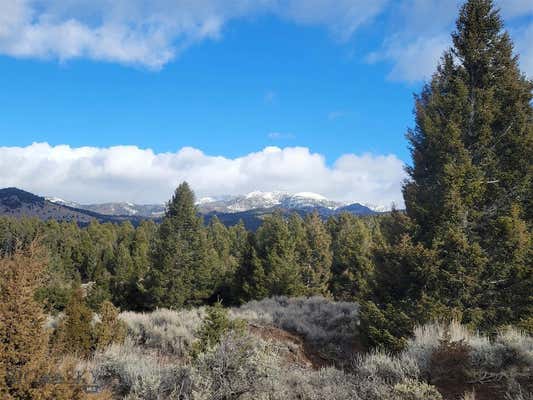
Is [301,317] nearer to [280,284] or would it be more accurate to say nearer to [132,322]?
[132,322]

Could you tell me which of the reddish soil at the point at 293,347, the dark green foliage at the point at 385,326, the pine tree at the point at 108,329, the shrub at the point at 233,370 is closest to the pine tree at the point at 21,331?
the shrub at the point at 233,370

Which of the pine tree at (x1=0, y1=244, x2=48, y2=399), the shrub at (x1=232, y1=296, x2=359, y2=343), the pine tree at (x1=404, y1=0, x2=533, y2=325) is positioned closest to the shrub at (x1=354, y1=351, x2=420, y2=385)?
the pine tree at (x1=0, y1=244, x2=48, y2=399)

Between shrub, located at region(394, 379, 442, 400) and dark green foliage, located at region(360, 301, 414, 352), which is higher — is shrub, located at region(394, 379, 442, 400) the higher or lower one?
the higher one

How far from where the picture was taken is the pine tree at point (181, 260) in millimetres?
26922

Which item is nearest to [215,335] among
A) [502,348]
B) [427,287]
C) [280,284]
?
[502,348]

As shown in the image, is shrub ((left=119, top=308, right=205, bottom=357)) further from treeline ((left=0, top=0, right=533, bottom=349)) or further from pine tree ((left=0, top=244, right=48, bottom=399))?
pine tree ((left=0, top=244, right=48, bottom=399))

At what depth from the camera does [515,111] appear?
35.9 feet

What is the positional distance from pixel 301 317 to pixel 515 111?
34.4 feet

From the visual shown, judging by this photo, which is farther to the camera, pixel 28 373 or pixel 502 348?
pixel 502 348

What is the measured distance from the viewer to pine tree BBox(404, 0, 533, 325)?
980 cm

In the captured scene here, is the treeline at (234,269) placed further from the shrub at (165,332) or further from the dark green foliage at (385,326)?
the dark green foliage at (385,326)

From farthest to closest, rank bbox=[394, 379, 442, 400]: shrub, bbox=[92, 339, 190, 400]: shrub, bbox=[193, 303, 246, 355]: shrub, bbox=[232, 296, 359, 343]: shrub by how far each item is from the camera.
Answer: bbox=[232, 296, 359, 343]: shrub → bbox=[193, 303, 246, 355]: shrub → bbox=[92, 339, 190, 400]: shrub → bbox=[394, 379, 442, 400]: shrub

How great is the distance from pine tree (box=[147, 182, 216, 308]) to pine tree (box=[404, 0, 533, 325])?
20354 mm

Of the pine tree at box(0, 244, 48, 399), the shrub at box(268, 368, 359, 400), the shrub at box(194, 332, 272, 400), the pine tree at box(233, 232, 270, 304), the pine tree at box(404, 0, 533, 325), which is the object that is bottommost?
the pine tree at box(233, 232, 270, 304)
